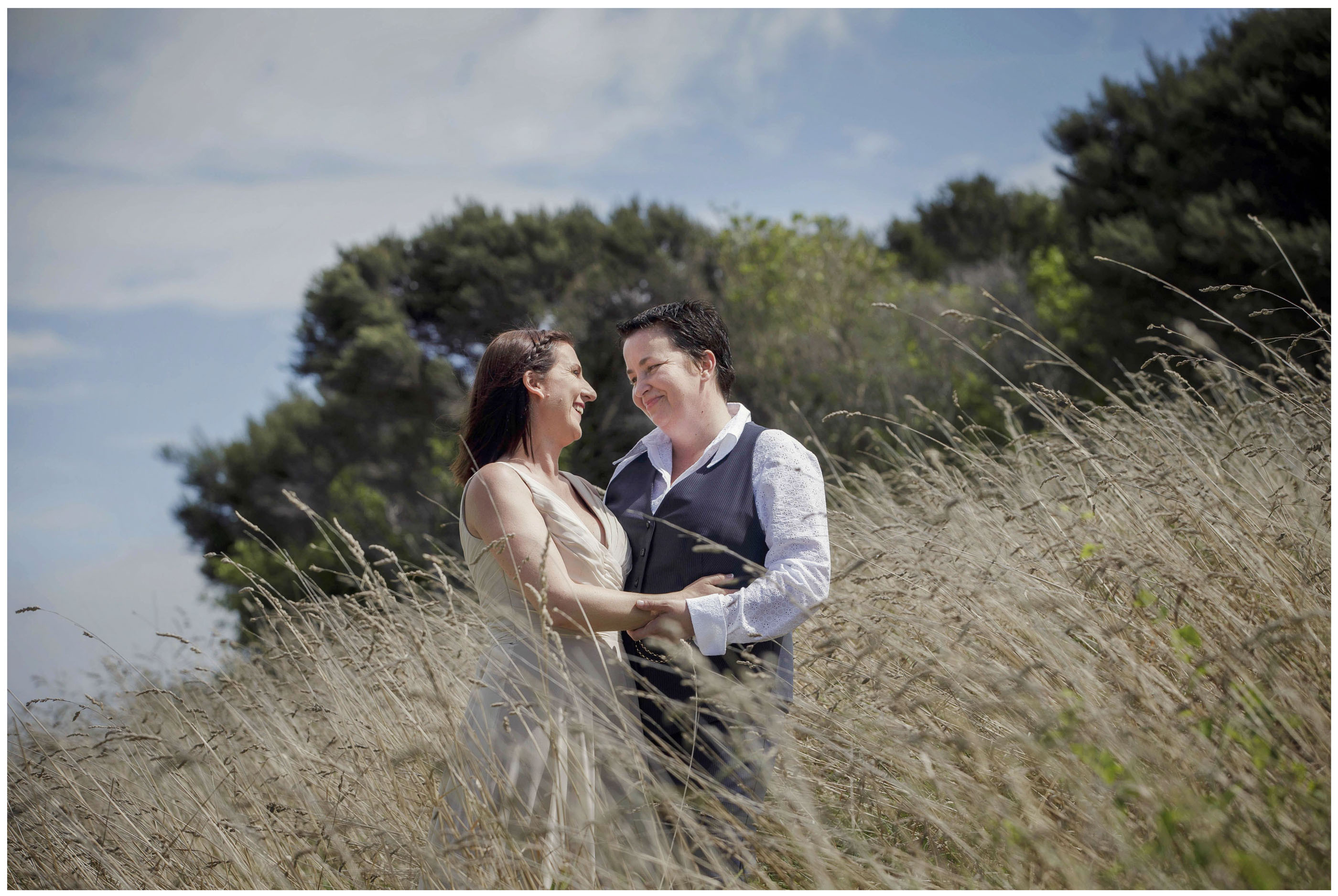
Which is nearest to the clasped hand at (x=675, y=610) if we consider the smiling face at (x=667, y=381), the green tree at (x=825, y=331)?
the smiling face at (x=667, y=381)

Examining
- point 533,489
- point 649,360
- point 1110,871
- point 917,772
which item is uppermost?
point 649,360

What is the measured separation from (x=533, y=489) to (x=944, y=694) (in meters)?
1.33

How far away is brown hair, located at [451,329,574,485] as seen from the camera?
254cm

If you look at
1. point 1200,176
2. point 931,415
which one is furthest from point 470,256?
point 931,415

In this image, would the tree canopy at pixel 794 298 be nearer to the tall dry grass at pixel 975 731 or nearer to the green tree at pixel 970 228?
the tall dry grass at pixel 975 731

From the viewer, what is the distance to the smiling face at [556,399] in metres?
2.55

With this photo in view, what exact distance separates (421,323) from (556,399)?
46.5 feet

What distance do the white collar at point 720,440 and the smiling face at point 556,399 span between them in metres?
0.23

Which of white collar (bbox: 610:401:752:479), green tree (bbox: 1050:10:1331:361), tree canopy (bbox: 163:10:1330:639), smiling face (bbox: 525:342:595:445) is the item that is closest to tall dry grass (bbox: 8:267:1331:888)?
white collar (bbox: 610:401:752:479)

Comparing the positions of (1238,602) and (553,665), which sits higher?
(553,665)

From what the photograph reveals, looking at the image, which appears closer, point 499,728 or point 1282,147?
point 499,728

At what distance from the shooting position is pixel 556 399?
100 inches

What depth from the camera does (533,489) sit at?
2357 millimetres

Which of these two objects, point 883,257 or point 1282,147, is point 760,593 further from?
point 883,257
